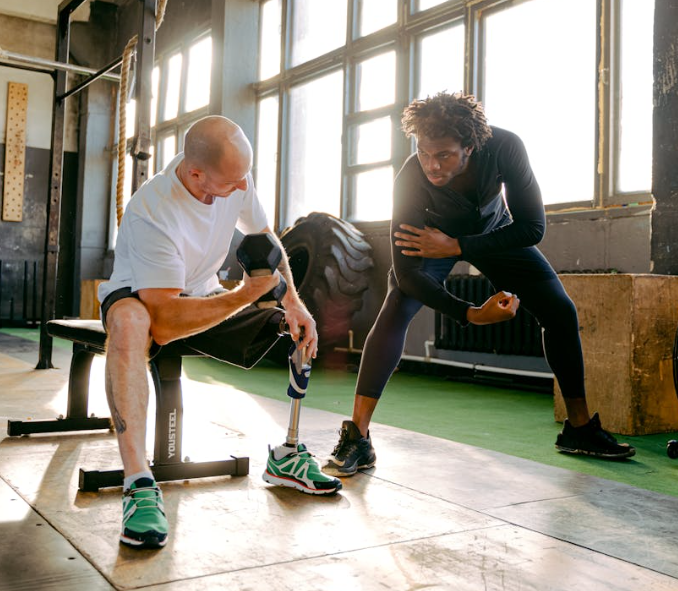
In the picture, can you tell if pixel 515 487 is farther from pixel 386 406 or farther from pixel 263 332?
pixel 386 406

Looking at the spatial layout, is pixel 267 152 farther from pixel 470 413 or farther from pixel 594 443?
pixel 594 443

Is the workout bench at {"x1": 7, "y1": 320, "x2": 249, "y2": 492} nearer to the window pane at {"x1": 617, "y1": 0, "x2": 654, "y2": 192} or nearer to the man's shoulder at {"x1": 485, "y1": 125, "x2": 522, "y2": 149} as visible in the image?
the man's shoulder at {"x1": 485, "y1": 125, "x2": 522, "y2": 149}

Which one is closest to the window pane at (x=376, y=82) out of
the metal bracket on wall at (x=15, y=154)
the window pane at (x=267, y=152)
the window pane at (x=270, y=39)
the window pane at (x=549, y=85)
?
the window pane at (x=549, y=85)

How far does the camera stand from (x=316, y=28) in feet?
23.1

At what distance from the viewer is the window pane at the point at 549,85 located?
4.47m

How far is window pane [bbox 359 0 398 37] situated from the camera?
607 centimetres

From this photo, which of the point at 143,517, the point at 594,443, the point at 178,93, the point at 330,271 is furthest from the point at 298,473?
the point at 178,93

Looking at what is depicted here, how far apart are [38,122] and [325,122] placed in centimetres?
591

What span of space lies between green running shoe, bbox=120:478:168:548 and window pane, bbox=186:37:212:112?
24.0ft

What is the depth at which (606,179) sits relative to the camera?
4281 millimetres

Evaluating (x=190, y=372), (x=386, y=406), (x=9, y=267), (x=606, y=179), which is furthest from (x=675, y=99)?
(x=9, y=267)

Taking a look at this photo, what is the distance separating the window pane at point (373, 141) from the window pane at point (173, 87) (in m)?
3.82

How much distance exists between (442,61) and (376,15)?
3.28 feet

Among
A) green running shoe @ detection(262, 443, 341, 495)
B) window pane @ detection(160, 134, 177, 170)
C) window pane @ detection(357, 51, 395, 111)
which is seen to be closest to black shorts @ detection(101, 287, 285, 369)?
green running shoe @ detection(262, 443, 341, 495)
